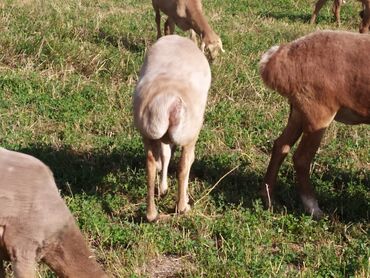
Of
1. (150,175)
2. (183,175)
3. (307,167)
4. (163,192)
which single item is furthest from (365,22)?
(150,175)

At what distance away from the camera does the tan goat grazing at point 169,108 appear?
18.7 feet

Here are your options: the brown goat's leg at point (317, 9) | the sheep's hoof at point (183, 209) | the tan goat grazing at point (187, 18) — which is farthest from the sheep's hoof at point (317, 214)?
the brown goat's leg at point (317, 9)

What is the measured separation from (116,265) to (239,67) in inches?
206

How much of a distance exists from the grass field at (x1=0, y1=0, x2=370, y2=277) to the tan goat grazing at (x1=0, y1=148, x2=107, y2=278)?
2.38ft

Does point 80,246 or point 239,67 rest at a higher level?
point 80,246

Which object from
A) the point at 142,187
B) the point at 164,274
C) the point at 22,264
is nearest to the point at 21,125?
the point at 142,187

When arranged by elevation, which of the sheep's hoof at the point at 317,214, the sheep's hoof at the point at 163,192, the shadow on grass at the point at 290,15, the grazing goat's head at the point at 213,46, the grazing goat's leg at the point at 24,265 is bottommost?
the shadow on grass at the point at 290,15

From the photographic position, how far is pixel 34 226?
4305 mm

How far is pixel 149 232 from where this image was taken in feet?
18.9

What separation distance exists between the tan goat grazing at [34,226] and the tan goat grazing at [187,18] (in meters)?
6.63

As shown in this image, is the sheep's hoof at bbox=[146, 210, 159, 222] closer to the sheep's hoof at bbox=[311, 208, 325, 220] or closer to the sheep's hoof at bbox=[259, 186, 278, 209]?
the sheep's hoof at bbox=[259, 186, 278, 209]

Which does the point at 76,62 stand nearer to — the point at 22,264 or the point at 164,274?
the point at 164,274

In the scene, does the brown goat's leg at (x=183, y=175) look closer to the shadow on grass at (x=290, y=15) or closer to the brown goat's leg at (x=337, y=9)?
the shadow on grass at (x=290, y=15)

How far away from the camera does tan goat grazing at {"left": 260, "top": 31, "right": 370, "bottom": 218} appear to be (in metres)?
6.03
